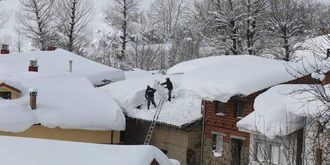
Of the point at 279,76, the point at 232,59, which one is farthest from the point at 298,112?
the point at 232,59

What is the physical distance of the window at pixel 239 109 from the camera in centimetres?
2614

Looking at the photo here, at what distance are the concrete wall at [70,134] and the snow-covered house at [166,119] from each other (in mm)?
A: 1778

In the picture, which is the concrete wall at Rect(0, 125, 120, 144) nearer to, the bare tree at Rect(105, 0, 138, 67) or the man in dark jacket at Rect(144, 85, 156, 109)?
the man in dark jacket at Rect(144, 85, 156, 109)

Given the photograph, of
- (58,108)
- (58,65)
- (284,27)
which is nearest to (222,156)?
(58,108)

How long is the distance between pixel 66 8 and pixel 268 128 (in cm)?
3461

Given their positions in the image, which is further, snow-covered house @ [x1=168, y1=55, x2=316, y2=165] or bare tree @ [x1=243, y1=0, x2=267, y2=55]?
bare tree @ [x1=243, y1=0, x2=267, y2=55]

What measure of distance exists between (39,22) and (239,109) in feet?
94.4

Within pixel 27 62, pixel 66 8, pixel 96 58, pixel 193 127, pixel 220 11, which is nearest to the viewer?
pixel 193 127

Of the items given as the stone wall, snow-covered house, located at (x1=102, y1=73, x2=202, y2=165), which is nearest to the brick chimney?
snow-covered house, located at (x1=102, y1=73, x2=202, y2=165)

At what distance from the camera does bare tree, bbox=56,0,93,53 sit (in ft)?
166

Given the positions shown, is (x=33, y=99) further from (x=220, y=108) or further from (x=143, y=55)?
(x=143, y=55)

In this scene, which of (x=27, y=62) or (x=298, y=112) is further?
(x=27, y=62)

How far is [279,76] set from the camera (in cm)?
2570

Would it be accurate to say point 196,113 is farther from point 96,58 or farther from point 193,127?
point 96,58
